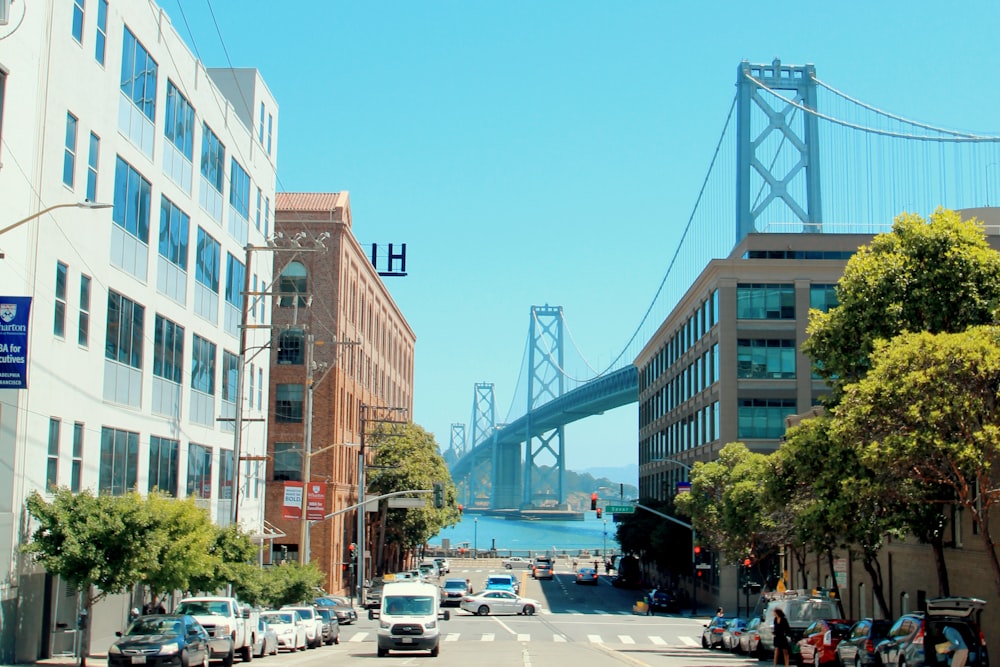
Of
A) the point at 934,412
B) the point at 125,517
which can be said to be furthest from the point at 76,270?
the point at 934,412

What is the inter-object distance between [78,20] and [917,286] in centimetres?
2350

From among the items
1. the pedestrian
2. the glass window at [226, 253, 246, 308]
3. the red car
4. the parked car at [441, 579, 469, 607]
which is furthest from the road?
the glass window at [226, 253, 246, 308]

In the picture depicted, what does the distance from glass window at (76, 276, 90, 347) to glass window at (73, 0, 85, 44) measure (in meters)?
6.52

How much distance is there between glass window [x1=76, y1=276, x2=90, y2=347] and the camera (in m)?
31.8

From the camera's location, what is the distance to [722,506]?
195ft

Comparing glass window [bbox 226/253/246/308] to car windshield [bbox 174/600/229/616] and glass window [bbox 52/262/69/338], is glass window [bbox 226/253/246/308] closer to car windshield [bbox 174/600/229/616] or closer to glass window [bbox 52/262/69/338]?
glass window [bbox 52/262/69/338]

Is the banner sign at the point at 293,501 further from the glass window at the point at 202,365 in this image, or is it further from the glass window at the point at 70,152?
the glass window at the point at 70,152

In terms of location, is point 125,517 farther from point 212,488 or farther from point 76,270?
point 212,488

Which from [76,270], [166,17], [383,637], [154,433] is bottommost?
[383,637]

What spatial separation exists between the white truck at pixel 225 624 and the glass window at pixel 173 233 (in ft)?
42.3

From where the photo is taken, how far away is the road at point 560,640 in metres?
33.0

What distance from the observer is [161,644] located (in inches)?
996

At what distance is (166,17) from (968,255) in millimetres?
26783

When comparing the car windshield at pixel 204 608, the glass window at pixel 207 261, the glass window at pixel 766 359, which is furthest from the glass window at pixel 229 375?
the glass window at pixel 766 359
